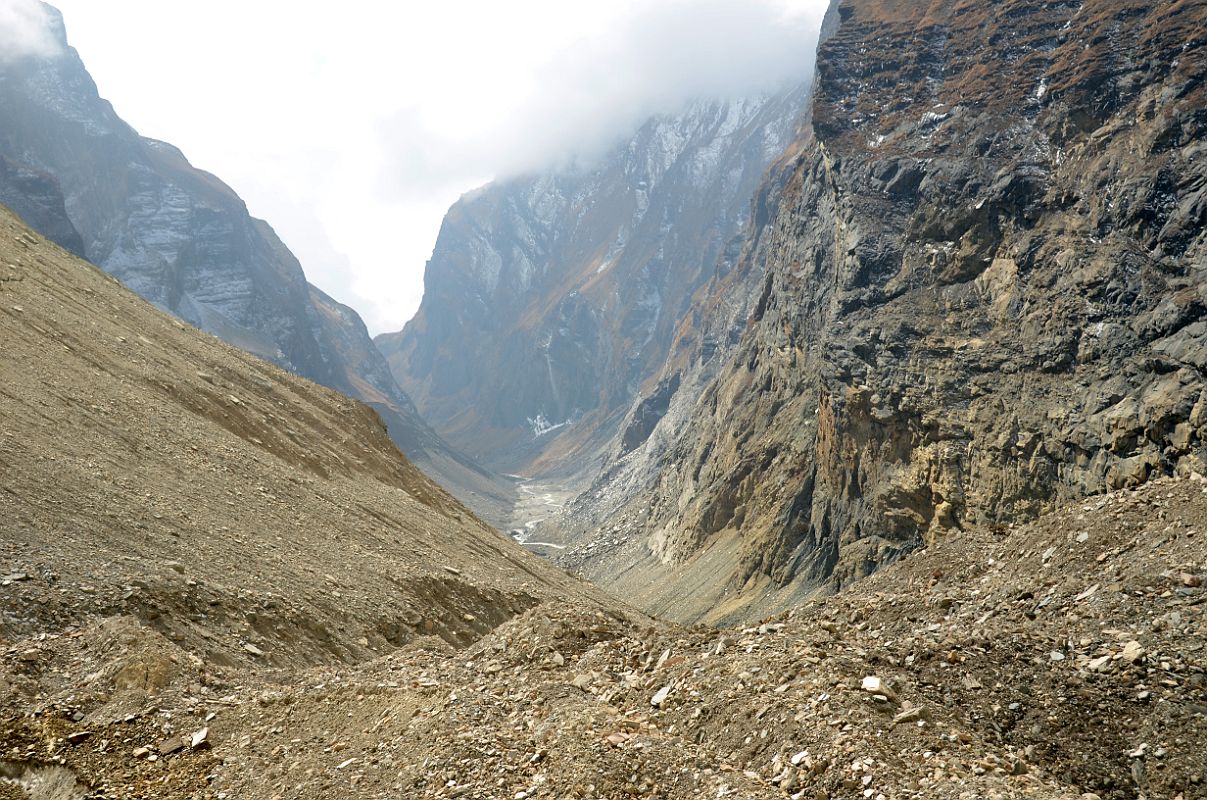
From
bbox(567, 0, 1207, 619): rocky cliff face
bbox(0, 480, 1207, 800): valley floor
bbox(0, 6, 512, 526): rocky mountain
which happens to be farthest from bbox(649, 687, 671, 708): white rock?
bbox(0, 6, 512, 526): rocky mountain

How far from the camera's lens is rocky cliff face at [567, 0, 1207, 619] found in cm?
4262

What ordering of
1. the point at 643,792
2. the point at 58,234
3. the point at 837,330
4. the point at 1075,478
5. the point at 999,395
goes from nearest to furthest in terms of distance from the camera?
the point at 643,792 → the point at 1075,478 → the point at 999,395 → the point at 837,330 → the point at 58,234

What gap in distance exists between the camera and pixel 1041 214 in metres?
50.1

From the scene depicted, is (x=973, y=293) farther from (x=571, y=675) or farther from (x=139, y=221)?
(x=139, y=221)

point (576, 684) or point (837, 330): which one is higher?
point (837, 330)

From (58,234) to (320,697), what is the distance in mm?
147309

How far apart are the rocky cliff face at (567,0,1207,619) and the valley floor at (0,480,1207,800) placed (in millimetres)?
21986

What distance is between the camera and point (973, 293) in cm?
5247

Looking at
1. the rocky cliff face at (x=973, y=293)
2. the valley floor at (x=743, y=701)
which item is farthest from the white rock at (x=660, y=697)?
the rocky cliff face at (x=973, y=293)

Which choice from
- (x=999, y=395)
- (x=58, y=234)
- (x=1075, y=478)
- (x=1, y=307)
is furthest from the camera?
(x=58, y=234)

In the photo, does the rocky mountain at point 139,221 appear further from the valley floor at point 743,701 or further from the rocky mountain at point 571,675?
the valley floor at point 743,701

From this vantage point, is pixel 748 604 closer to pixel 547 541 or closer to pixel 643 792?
pixel 643 792

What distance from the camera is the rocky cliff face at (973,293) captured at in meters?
42.6

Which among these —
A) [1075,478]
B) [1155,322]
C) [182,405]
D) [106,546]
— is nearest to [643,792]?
[106,546]
